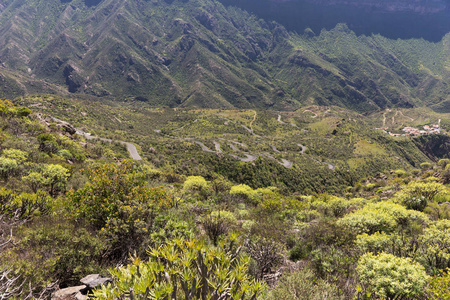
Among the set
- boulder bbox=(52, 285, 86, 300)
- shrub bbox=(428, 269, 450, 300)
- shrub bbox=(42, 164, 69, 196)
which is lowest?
shrub bbox=(42, 164, 69, 196)

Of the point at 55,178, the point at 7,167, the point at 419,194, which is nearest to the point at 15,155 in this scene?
the point at 7,167

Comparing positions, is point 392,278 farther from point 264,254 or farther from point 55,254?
point 55,254

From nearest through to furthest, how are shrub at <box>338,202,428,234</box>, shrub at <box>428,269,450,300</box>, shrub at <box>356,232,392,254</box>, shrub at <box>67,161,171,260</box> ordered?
1. shrub at <box>428,269,450,300</box>
2. shrub at <box>67,161,171,260</box>
3. shrub at <box>356,232,392,254</box>
4. shrub at <box>338,202,428,234</box>

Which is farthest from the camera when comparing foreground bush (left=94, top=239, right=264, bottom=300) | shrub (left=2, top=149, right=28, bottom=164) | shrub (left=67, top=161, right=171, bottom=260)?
shrub (left=2, top=149, right=28, bottom=164)

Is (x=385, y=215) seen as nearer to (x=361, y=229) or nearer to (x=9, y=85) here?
(x=361, y=229)

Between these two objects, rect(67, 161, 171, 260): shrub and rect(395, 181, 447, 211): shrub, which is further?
rect(395, 181, 447, 211): shrub

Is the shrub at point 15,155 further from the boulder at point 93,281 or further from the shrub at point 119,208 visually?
the boulder at point 93,281

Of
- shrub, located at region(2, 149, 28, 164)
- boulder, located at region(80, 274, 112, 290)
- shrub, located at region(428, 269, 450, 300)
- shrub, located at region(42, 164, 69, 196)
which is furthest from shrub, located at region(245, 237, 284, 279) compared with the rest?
shrub, located at region(2, 149, 28, 164)

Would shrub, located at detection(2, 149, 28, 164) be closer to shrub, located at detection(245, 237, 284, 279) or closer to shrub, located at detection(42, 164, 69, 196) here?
shrub, located at detection(42, 164, 69, 196)

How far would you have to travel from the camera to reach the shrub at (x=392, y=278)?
5102 mm

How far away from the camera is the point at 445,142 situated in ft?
424

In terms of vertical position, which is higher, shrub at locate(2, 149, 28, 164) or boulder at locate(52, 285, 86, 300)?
boulder at locate(52, 285, 86, 300)

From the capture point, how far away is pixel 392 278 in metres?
5.32

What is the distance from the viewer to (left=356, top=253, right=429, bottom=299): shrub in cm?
510
